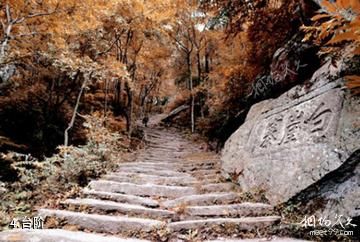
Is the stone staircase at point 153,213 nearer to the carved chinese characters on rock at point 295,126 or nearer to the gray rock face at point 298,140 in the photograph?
the gray rock face at point 298,140

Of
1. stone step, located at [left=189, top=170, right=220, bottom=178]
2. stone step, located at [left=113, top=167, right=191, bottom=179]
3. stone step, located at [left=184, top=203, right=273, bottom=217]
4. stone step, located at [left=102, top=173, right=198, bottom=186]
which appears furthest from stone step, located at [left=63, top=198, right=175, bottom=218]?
stone step, located at [left=189, top=170, right=220, bottom=178]

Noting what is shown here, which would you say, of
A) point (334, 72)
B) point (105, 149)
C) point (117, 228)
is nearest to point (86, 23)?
point (105, 149)

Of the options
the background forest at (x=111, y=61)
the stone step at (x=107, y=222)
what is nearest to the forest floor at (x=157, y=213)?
the stone step at (x=107, y=222)

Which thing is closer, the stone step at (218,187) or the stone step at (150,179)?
the stone step at (218,187)

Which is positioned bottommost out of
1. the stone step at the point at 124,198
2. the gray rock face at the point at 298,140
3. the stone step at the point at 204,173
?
the stone step at the point at 204,173

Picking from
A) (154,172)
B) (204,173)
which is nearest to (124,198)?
(154,172)

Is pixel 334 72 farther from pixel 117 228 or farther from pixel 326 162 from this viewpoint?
pixel 117 228

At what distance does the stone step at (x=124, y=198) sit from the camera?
14.4 feet

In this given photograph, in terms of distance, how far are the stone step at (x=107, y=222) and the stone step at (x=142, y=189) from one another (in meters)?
1.08

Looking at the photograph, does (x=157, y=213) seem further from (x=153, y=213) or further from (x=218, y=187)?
(x=218, y=187)

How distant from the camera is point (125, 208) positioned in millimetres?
4113

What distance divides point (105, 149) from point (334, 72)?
15.5ft

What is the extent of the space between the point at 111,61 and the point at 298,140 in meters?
6.65

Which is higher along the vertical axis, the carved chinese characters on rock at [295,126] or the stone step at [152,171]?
the carved chinese characters on rock at [295,126]
